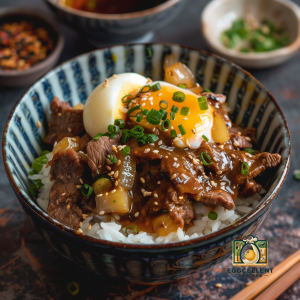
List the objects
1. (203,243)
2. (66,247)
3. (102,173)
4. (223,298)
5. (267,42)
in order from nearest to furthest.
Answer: (203,243) → (66,247) → (102,173) → (223,298) → (267,42)

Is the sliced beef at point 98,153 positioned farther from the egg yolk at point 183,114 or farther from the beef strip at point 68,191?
the egg yolk at point 183,114

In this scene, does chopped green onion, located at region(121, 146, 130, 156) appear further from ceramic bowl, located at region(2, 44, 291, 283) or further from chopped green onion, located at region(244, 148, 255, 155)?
chopped green onion, located at region(244, 148, 255, 155)

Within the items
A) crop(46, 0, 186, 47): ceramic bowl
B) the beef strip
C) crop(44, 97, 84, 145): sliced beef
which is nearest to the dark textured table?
the beef strip

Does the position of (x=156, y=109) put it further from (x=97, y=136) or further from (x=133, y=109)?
(x=97, y=136)

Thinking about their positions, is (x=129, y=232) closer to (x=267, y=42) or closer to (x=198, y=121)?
(x=198, y=121)

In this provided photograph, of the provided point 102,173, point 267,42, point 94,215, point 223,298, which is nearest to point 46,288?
point 94,215

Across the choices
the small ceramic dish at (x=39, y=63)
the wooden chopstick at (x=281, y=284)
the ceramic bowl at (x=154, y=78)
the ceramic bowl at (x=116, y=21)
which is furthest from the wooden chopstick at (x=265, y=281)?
the small ceramic dish at (x=39, y=63)
